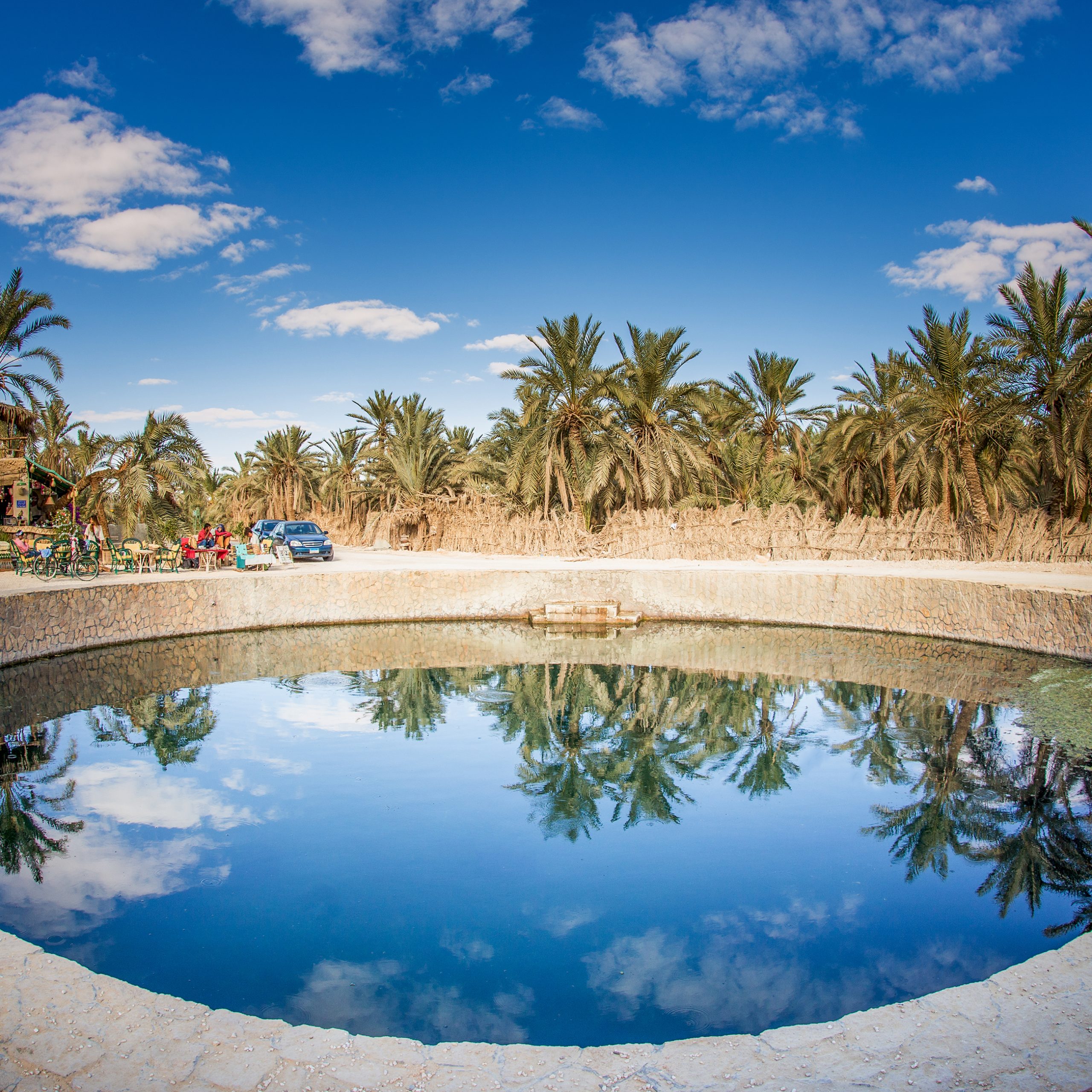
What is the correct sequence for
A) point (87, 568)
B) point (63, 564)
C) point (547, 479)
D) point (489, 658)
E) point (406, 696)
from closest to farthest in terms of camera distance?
point (406, 696)
point (489, 658)
point (63, 564)
point (87, 568)
point (547, 479)

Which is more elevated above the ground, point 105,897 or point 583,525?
point 583,525

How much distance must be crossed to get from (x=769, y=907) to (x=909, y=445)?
77.9 ft

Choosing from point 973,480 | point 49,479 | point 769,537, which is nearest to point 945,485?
point 973,480

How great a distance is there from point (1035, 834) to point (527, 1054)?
215 inches

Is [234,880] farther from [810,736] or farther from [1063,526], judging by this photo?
[1063,526]

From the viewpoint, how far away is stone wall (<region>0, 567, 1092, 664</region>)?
13141 mm

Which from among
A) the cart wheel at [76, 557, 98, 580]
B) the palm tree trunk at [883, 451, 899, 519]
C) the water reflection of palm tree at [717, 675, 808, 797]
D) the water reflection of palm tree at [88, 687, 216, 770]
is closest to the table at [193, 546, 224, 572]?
the cart wheel at [76, 557, 98, 580]

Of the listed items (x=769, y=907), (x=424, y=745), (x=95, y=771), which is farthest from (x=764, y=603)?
(x=95, y=771)

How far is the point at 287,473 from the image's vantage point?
1622 inches

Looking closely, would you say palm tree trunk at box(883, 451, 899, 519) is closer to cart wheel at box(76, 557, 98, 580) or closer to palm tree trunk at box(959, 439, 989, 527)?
palm tree trunk at box(959, 439, 989, 527)

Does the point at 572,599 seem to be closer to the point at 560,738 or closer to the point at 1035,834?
the point at 560,738

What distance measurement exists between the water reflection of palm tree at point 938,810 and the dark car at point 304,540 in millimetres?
19428

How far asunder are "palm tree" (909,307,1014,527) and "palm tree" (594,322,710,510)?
6765 mm

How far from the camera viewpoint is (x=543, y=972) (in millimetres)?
4789
